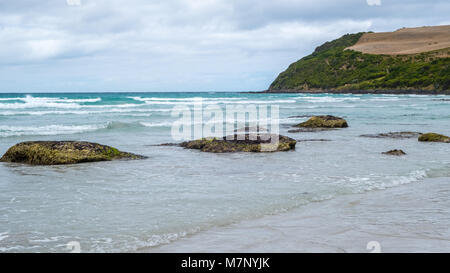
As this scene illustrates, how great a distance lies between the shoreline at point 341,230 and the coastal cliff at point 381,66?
86630mm

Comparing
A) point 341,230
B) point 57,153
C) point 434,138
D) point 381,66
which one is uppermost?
point 381,66

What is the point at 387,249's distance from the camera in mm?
4559

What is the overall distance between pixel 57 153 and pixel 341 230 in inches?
304

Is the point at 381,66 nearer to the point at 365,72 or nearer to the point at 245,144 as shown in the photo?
the point at 365,72

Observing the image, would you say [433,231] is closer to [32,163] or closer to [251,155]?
[251,155]

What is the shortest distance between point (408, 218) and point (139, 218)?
362cm

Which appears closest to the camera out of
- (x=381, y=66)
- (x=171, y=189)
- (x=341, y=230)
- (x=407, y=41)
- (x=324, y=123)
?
(x=341, y=230)

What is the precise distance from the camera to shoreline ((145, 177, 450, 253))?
4.69 metres

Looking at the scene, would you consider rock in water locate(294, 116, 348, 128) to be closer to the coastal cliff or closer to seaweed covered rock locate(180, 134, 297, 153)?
→ seaweed covered rock locate(180, 134, 297, 153)

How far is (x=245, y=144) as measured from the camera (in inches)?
507

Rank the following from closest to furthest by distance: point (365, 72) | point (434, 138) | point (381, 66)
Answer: point (434, 138)
point (365, 72)
point (381, 66)

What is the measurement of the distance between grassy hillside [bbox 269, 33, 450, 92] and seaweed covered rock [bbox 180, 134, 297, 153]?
85228mm

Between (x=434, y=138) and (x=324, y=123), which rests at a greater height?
(x=324, y=123)

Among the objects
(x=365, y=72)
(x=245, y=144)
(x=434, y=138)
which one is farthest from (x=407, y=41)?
(x=245, y=144)
